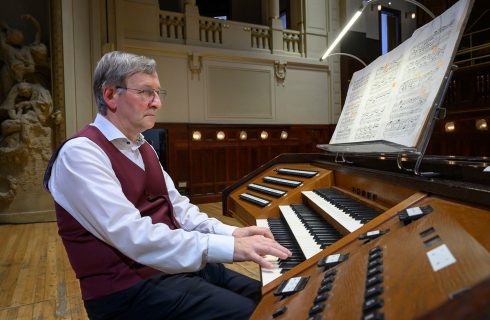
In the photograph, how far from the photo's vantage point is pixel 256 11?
35.3 ft

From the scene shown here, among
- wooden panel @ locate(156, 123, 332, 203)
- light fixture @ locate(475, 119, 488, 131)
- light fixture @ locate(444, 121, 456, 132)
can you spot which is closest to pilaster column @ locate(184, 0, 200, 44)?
wooden panel @ locate(156, 123, 332, 203)

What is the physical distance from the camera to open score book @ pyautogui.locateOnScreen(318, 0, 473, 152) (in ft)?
5.20

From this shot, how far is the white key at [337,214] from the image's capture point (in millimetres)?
1537

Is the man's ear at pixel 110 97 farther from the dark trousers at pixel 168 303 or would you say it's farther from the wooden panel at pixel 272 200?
the wooden panel at pixel 272 200

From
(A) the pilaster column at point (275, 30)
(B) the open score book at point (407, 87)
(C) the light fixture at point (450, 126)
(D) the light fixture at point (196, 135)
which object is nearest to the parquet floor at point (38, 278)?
(B) the open score book at point (407, 87)

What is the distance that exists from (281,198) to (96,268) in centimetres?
134

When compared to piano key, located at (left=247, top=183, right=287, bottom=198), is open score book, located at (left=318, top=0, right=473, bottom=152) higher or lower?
higher

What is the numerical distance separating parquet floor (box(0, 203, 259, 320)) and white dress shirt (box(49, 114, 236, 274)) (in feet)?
5.86

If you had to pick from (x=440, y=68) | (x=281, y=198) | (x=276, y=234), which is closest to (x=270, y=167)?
(x=281, y=198)

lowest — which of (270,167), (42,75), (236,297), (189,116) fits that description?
(236,297)

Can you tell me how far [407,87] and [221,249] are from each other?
1.29 metres

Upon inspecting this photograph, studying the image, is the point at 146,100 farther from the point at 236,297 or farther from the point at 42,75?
the point at 42,75

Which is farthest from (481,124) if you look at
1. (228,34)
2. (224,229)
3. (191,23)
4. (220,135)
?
(224,229)

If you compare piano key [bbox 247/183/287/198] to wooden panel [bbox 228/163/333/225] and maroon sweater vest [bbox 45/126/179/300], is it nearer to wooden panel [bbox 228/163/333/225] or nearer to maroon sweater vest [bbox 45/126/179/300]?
wooden panel [bbox 228/163/333/225]
